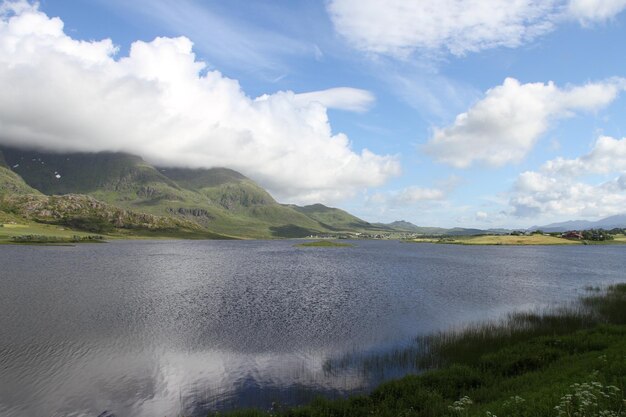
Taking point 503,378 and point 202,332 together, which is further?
point 202,332

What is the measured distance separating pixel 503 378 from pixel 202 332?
33.6 metres

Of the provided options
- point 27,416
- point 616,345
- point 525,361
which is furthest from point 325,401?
point 616,345

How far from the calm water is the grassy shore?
4444 mm

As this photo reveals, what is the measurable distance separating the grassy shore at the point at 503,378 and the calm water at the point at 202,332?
4.44 m

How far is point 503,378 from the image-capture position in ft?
97.3

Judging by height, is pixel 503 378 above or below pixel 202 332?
above

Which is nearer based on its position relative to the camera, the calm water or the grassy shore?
the grassy shore

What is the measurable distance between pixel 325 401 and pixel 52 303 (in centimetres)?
5742

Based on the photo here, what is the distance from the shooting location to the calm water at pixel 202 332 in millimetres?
30672

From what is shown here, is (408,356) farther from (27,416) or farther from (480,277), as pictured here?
(480,277)

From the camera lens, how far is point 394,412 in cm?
2456

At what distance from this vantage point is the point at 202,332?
1917 inches

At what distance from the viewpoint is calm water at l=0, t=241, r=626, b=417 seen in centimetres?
3067

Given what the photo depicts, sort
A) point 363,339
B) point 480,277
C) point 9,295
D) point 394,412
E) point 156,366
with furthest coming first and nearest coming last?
point 480,277, point 9,295, point 363,339, point 156,366, point 394,412
